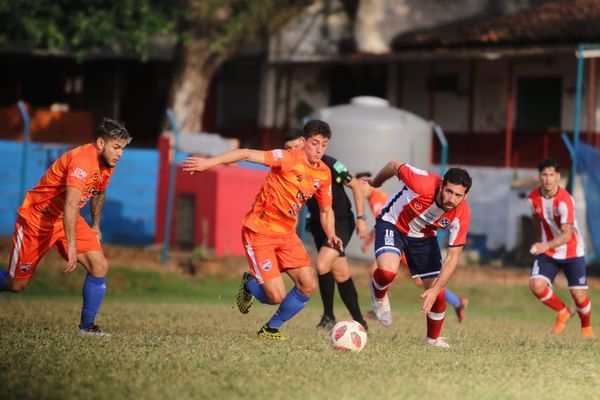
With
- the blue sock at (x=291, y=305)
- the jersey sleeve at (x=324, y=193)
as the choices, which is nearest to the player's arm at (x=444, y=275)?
the blue sock at (x=291, y=305)

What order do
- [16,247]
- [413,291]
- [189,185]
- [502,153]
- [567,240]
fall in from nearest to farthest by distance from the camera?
[16,247], [567,240], [413,291], [189,185], [502,153]

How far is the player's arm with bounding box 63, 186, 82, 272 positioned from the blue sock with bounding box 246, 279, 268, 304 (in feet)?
6.44

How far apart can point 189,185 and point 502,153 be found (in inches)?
411

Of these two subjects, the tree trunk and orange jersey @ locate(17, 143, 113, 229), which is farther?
the tree trunk

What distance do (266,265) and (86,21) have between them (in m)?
18.3

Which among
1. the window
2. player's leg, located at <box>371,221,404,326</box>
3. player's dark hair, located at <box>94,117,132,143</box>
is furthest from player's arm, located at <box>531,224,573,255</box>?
the window

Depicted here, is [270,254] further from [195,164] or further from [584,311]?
[584,311]

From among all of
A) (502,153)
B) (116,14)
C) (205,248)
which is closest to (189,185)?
(205,248)

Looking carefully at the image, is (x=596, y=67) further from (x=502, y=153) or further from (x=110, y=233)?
(x=110, y=233)

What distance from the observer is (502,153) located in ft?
105

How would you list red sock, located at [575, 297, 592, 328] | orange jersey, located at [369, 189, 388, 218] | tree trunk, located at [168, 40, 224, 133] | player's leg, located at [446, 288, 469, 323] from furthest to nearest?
tree trunk, located at [168, 40, 224, 133] < orange jersey, located at [369, 189, 388, 218] < player's leg, located at [446, 288, 469, 323] < red sock, located at [575, 297, 592, 328]

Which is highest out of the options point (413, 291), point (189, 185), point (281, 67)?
point (281, 67)

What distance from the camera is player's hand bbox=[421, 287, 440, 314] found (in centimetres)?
1123

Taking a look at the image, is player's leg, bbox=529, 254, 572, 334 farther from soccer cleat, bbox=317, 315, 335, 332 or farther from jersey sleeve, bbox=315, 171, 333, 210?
jersey sleeve, bbox=315, 171, 333, 210
